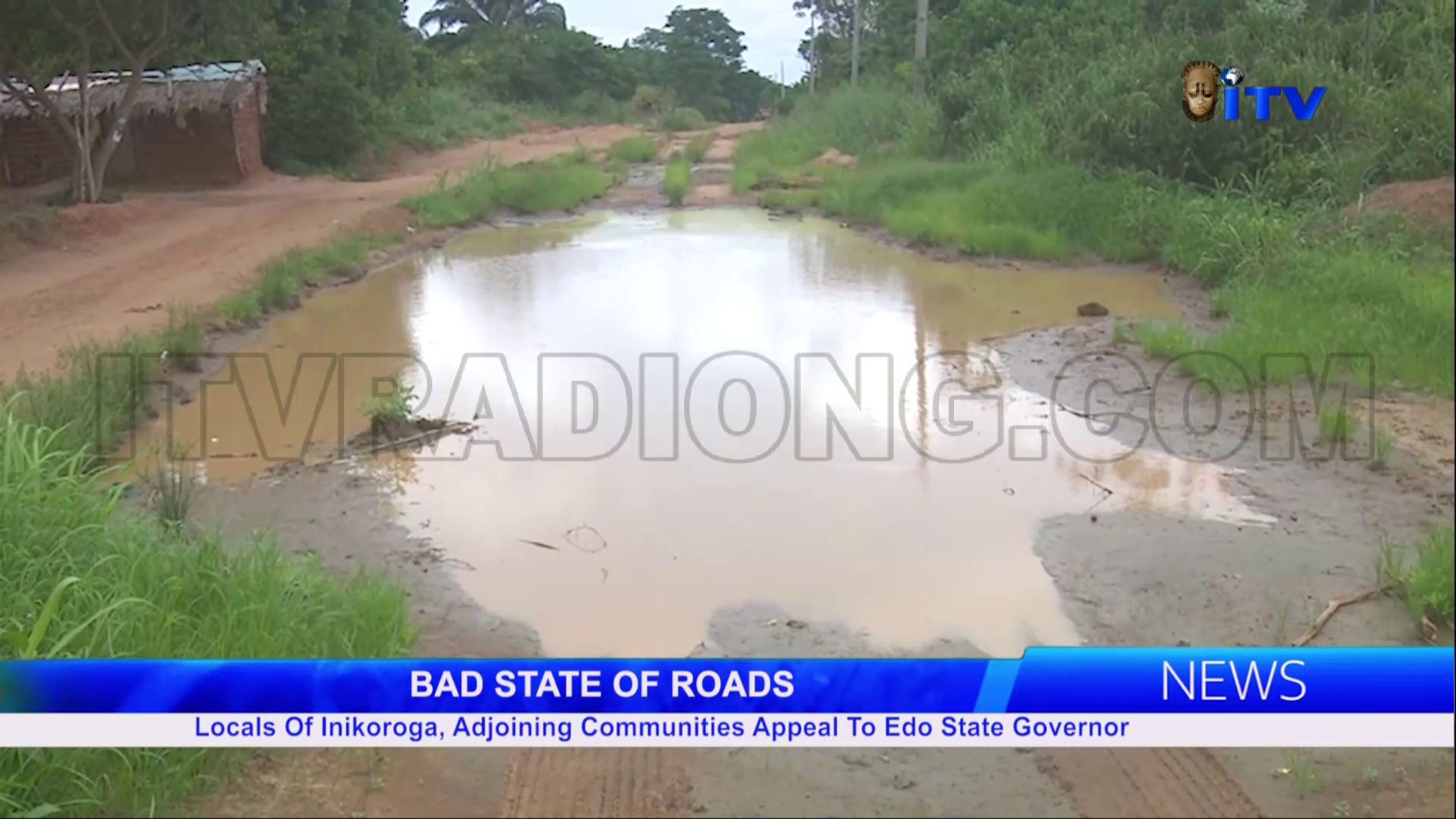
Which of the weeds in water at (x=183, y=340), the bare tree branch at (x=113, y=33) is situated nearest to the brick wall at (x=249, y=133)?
the bare tree branch at (x=113, y=33)

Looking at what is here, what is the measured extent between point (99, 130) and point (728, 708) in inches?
486

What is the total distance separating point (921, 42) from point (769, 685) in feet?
40.1

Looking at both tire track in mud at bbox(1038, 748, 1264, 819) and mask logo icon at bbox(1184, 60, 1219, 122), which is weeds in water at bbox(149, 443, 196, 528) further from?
mask logo icon at bbox(1184, 60, 1219, 122)

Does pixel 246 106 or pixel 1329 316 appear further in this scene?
pixel 246 106

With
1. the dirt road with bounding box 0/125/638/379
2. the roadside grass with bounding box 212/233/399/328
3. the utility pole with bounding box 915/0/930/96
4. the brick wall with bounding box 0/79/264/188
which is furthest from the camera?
the brick wall with bounding box 0/79/264/188

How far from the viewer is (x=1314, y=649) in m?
1.55

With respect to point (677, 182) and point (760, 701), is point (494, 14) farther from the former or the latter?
point (677, 182)

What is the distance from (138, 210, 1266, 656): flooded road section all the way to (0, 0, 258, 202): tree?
2852 mm

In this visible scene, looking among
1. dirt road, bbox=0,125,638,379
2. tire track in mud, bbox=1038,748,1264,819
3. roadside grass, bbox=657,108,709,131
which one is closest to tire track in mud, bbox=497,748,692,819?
tire track in mud, bbox=1038,748,1264,819

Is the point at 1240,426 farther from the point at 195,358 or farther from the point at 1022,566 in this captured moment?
the point at 195,358

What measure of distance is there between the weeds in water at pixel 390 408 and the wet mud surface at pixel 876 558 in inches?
5.6

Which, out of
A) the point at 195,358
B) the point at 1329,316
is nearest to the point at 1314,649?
the point at 1329,316

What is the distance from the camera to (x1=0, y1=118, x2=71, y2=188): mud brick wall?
406 inches

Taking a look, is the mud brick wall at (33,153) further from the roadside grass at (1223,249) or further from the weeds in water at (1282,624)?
the weeds in water at (1282,624)
